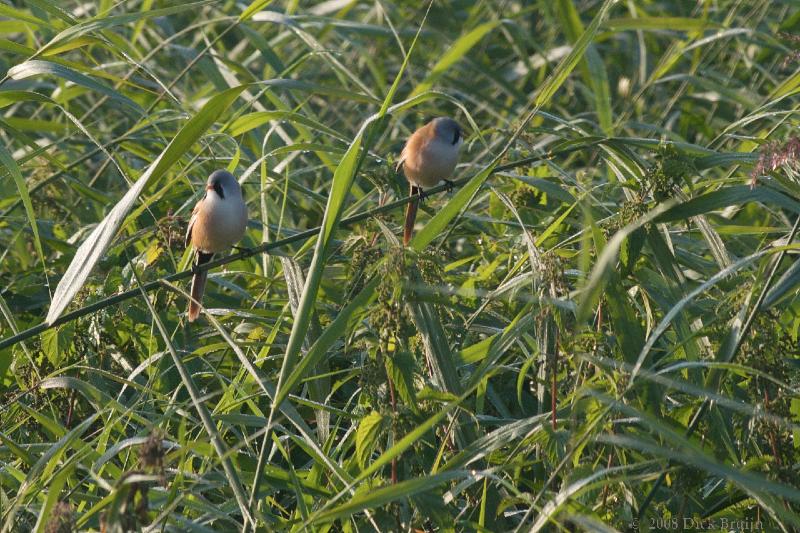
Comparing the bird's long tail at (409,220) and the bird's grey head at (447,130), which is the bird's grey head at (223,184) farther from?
the bird's grey head at (447,130)

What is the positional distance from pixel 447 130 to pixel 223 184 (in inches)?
45.6

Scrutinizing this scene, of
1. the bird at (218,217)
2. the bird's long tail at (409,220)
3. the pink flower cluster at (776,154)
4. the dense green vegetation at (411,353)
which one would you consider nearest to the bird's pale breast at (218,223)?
→ the bird at (218,217)

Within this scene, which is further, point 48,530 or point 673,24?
point 673,24

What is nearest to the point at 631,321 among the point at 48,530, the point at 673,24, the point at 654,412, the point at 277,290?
the point at 654,412

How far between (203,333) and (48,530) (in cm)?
174

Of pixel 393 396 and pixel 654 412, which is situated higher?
pixel 393 396

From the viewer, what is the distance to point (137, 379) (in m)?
3.57

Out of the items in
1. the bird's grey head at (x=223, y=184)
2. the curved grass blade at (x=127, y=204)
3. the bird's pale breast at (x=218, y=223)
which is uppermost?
the curved grass blade at (x=127, y=204)

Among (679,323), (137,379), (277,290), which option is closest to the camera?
(679,323)

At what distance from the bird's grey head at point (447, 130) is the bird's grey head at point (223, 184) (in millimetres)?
1030

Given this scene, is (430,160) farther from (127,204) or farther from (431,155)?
(127,204)

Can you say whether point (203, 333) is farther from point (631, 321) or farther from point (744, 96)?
point (744, 96)

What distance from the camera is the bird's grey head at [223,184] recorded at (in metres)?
3.67

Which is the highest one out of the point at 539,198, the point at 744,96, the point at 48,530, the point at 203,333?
the point at 48,530
